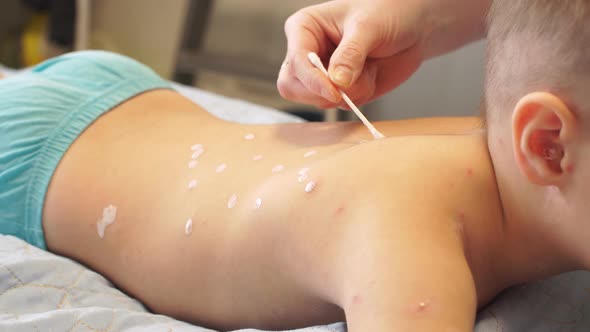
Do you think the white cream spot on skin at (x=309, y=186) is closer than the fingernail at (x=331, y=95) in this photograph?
Yes

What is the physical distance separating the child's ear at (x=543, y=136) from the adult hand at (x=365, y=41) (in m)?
0.33

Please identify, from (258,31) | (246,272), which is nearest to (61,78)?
(246,272)

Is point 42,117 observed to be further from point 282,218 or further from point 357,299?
point 357,299

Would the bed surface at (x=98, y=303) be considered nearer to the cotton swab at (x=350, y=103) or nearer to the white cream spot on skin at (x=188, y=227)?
the white cream spot on skin at (x=188, y=227)

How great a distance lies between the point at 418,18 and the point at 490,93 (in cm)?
37

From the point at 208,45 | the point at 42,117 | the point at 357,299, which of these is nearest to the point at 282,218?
the point at 357,299

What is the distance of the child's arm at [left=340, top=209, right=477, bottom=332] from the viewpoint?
0.60 meters

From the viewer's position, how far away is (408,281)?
62cm

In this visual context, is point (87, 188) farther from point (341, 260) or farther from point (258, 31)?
point (258, 31)

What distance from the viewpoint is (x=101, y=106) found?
3.79ft

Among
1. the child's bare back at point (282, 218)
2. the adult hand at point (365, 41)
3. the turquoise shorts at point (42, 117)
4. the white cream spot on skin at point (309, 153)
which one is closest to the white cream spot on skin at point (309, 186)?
the child's bare back at point (282, 218)

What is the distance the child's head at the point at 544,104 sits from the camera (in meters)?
0.63

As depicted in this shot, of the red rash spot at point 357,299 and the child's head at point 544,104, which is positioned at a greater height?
the child's head at point 544,104

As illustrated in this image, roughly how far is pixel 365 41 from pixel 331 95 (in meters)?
0.12
